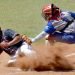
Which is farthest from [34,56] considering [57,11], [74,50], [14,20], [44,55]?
[14,20]

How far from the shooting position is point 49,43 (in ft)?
34.6

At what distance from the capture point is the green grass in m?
15.4

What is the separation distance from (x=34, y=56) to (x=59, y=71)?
29.4 inches

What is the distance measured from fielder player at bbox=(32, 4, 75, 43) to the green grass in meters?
3.74

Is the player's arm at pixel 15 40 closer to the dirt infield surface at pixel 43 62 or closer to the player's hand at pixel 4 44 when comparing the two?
the player's hand at pixel 4 44

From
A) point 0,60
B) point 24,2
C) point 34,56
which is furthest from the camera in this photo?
point 24,2

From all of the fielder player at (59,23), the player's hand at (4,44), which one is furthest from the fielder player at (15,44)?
the fielder player at (59,23)

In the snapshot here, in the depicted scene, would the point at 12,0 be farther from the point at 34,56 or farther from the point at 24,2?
the point at 34,56

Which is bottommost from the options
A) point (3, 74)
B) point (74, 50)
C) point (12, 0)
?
point (12, 0)

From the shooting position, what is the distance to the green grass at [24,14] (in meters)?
15.4

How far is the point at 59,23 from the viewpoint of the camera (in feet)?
33.2

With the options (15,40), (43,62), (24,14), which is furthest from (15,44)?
(24,14)

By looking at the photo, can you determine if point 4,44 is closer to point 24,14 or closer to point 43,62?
point 43,62

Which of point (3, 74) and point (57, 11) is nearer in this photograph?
point (3, 74)
